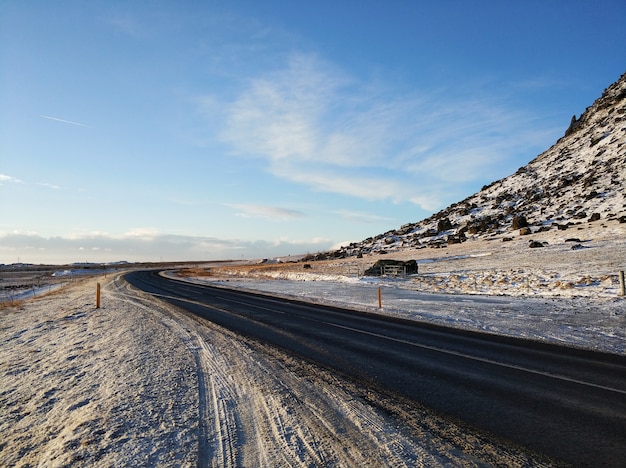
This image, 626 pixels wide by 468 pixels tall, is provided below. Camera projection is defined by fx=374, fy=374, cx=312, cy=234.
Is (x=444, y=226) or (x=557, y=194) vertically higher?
(x=557, y=194)

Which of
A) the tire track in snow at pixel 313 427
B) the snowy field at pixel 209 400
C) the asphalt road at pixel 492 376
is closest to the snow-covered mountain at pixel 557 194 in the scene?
the snowy field at pixel 209 400

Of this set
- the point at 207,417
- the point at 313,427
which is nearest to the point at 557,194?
the point at 313,427

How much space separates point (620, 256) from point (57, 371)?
105 feet

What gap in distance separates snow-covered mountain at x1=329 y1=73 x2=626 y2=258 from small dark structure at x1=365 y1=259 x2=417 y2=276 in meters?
20.0

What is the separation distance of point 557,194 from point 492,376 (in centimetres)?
6585

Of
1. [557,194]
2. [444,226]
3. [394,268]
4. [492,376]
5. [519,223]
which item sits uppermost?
[557,194]

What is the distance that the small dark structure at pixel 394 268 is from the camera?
3469cm

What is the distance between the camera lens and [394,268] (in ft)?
117

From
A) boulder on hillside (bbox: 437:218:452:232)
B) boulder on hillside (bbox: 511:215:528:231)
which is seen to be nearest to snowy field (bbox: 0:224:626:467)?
boulder on hillside (bbox: 511:215:528:231)

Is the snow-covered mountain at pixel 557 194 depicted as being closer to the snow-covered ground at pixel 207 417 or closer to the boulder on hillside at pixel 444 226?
the boulder on hillside at pixel 444 226

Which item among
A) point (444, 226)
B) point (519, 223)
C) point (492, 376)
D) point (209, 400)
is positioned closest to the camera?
point (209, 400)

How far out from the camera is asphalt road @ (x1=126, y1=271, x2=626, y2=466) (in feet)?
16.1

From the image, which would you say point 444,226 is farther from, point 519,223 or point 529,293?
point 529,293

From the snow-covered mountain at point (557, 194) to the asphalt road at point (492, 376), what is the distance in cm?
4082
